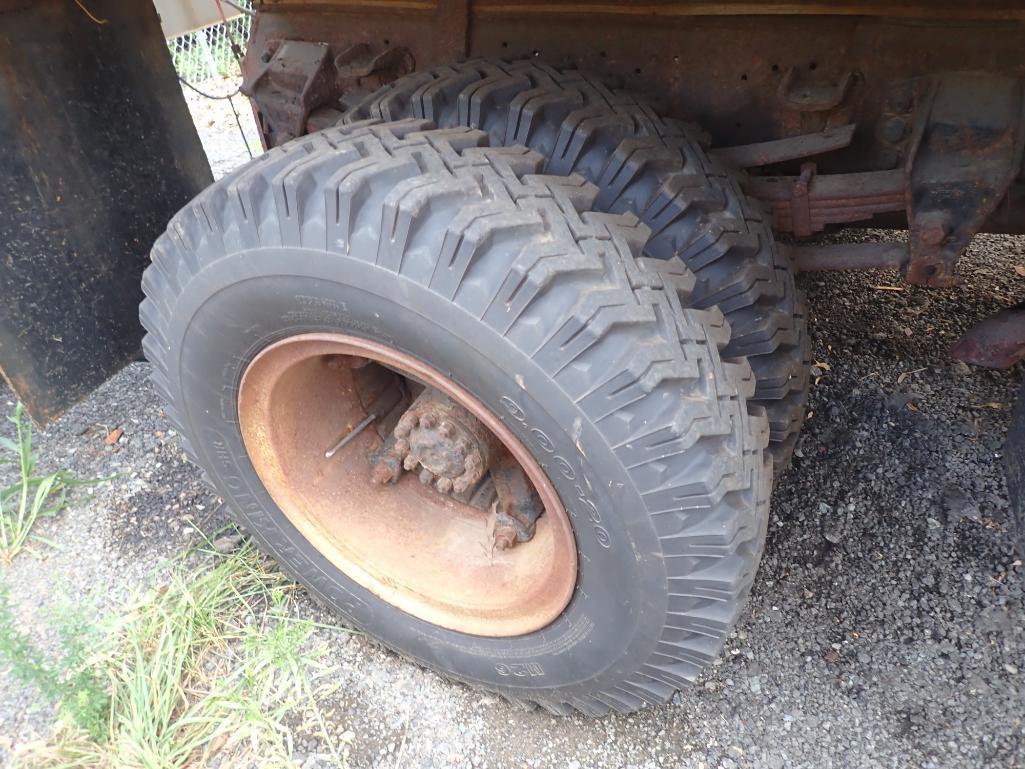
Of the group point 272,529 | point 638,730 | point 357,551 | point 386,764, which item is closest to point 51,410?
point 272,529

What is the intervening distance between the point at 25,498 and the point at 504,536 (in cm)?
169

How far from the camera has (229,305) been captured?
1.51 metres

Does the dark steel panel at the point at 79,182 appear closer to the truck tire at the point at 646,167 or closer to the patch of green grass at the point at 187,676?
the patch of green grass at the point at 187,676

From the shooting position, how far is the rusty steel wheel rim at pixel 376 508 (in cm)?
172

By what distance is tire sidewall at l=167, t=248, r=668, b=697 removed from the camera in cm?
130

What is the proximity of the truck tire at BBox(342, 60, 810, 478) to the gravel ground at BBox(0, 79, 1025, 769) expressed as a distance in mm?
707

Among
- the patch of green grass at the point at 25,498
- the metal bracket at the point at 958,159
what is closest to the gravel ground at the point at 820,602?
the patch of green grass at the point at 25,498

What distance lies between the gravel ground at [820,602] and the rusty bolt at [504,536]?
461mm

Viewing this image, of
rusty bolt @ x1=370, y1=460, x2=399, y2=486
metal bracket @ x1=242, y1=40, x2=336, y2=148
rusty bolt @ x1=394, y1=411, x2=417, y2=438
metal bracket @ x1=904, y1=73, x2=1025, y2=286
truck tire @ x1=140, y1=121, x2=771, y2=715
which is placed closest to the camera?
truck tire @ x1=140, y1=121, x2=771, y2=715

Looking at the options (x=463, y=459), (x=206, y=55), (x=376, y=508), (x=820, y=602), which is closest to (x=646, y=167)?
(x=463, y=459)

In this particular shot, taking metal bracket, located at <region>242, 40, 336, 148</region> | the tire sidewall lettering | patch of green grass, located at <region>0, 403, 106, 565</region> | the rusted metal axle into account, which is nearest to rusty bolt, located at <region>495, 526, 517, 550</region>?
the rusted metal axle

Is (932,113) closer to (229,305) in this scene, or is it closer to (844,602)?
(844,602)

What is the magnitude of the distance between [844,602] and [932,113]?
1.28m

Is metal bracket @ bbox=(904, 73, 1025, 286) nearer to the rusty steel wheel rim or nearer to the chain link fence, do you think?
the rusty steel wheel rim
